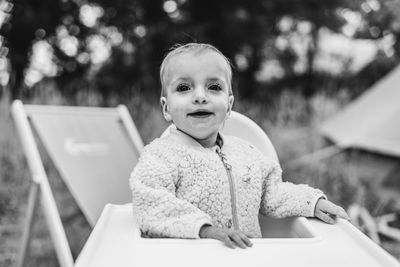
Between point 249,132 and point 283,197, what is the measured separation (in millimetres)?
397

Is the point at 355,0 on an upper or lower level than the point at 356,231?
upper

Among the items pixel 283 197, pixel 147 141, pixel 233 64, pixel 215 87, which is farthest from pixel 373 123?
pixel 233 64

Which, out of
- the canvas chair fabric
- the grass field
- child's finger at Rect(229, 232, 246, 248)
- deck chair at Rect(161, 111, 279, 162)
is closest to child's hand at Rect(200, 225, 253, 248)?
child's finger at Rect(229, 232, 246, 248)

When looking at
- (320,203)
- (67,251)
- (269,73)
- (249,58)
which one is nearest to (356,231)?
(320,203)

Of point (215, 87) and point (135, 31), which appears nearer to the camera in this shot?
point (215, 87)

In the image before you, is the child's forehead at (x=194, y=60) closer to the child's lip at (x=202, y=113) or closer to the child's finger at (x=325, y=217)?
the child's lip at (x=202, y=113)

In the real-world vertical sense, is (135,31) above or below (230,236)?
above

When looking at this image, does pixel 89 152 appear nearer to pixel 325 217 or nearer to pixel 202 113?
pixel 202 113

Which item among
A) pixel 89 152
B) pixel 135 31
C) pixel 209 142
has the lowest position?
pixel 89 152

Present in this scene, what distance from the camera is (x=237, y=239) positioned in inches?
40.1

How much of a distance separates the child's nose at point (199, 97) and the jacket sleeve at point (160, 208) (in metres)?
0.18

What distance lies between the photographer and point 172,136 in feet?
4.49

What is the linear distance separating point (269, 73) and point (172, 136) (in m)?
6.84

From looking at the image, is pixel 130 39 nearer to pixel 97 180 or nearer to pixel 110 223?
pixel 97 180
